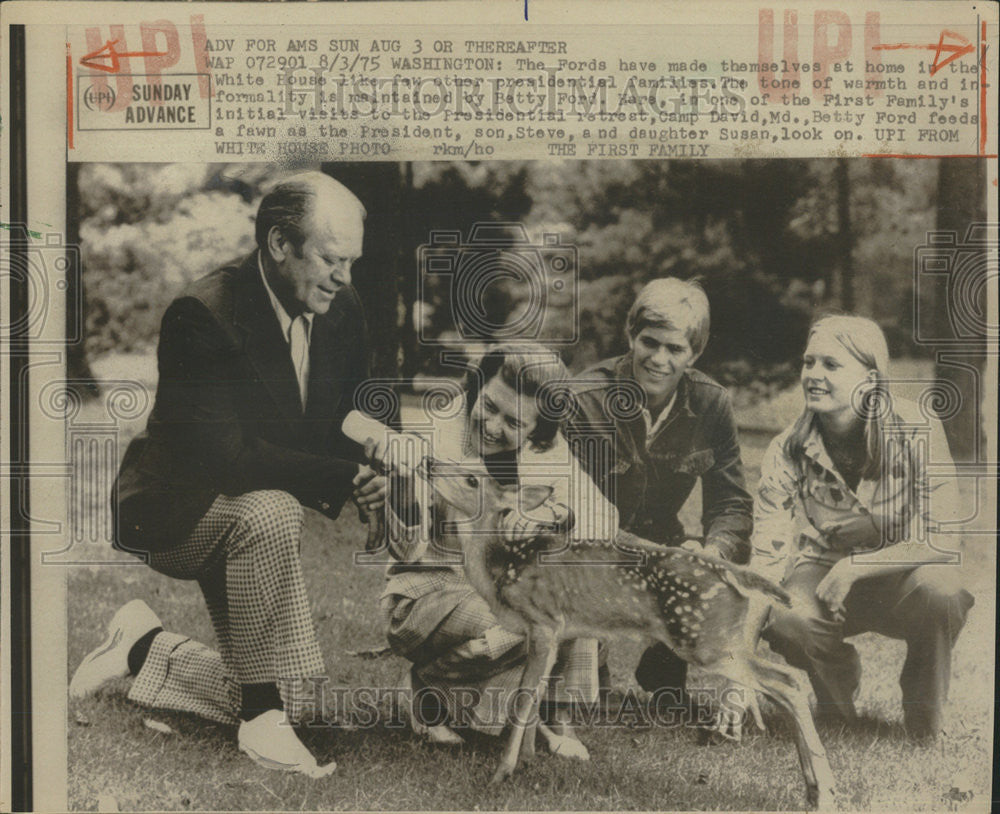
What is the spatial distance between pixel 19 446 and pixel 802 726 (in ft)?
11.5

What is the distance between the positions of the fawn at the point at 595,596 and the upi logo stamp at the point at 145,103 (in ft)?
5.80

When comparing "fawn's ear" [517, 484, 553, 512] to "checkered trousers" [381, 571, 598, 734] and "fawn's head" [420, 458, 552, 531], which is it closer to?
"fawn's head" [420, 458, 552, 531]

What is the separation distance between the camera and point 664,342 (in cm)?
407

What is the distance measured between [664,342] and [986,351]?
1386mm

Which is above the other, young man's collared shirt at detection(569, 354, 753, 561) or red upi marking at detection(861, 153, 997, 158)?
red upi marking at detection(861, 153, 997, 158)

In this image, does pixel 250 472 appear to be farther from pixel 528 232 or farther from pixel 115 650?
pixel 528 232

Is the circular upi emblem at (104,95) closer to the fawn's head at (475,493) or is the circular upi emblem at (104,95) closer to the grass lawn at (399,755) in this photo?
the grass lawn at (399,755)

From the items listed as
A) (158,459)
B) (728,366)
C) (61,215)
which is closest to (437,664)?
(158,459)

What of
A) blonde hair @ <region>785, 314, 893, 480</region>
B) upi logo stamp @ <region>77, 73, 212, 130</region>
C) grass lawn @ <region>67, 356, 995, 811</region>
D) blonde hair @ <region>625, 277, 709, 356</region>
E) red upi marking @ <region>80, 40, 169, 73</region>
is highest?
red upi marking @ <region>80, 40, 169, 73</region>

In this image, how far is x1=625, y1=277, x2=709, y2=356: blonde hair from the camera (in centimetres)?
405

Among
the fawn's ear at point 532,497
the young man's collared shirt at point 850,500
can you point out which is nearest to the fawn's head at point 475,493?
the fawn's ear at point 532,497

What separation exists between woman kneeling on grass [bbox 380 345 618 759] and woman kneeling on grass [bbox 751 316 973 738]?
790mm

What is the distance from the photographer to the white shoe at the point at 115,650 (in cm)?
405

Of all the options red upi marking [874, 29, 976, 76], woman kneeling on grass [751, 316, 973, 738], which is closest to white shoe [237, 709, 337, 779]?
woman kneeling on grass [751, 316, 973, 738]
